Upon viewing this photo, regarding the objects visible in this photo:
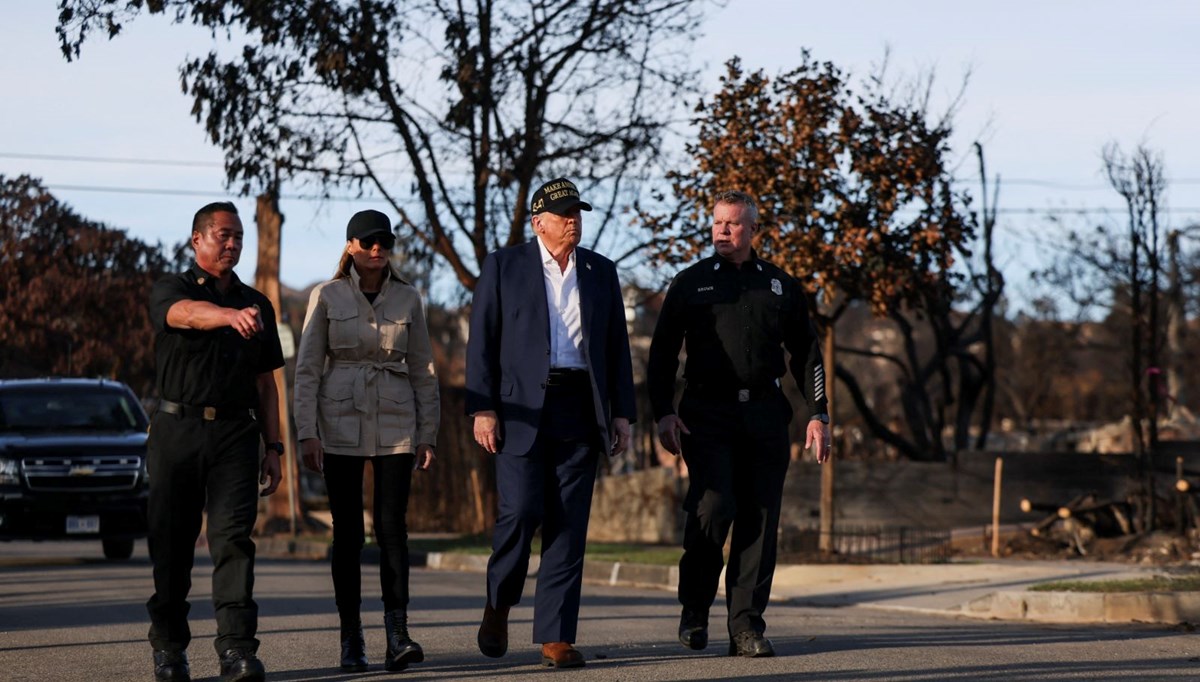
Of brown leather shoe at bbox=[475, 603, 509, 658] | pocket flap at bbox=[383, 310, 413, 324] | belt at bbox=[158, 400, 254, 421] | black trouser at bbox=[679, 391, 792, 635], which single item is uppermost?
pocket flap at bbox=[383, 310, 413, 324]

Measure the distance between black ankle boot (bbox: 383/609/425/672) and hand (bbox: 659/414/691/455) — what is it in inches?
56.0

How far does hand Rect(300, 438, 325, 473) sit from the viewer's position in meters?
7.14

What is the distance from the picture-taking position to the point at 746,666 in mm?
7066

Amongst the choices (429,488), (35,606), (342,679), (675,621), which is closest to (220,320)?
(342,679)

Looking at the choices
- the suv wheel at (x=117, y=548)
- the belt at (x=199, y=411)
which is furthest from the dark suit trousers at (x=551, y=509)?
the suv wheel at (x=117, y=548)

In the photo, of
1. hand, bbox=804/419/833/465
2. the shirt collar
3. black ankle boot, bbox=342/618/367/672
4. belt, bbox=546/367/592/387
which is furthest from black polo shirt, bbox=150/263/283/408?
hand, bbox=804/419/833/465

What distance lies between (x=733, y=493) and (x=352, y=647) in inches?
71.7

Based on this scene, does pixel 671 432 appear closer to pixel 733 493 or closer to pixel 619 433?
pixel 733 493

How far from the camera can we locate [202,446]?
6.69m

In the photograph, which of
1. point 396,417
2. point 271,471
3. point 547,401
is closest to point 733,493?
point 547,401

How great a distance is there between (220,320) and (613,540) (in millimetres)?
15895

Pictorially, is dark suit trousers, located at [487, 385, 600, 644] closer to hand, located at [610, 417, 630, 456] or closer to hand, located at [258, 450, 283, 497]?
hand, located at [610, 417, 630, 456]

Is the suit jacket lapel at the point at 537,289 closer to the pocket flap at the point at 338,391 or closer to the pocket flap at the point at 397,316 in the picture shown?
the pocket flap at the point at 397,316

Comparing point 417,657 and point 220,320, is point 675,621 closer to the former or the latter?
point 417,657
